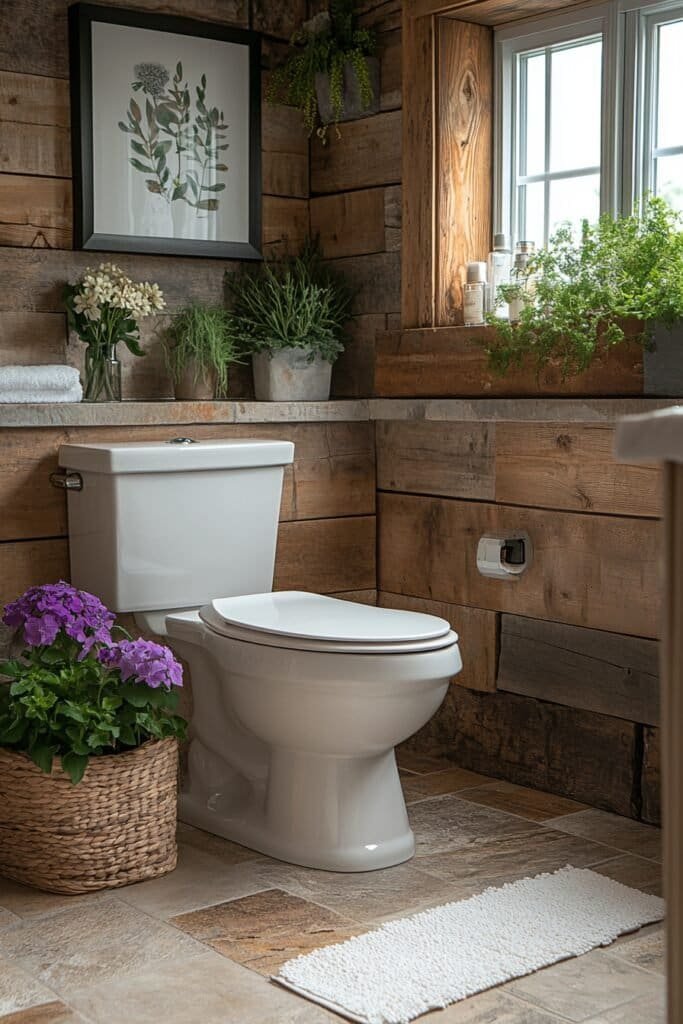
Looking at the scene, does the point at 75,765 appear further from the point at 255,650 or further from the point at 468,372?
the point at 468,372

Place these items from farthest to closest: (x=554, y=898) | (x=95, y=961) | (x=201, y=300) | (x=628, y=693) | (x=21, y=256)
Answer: (x=201, y=300), (x=21, y=256), (x=628, y=693), (x=554, y=898), (x=95, y=961)

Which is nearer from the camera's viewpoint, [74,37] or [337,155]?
[74,37]

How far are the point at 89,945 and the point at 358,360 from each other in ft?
5.60

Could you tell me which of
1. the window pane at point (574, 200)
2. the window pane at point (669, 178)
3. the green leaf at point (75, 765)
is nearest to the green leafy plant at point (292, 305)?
the window pane at point (574, 200)

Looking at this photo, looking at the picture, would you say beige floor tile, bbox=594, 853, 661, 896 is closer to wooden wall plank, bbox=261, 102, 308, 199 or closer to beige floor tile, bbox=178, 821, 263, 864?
beige floor tile, bbox=178, 821, 263, 864

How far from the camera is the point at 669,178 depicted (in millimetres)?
2641

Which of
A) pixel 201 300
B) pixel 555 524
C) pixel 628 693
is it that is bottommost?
pixel 628 693

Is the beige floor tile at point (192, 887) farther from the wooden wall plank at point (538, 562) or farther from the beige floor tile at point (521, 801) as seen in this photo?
the wooden wall plank at point (538, 562)

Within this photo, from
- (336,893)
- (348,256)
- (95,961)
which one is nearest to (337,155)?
(348,256)

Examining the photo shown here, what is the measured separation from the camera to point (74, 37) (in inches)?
112

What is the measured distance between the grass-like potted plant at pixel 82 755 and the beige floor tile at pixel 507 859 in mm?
540

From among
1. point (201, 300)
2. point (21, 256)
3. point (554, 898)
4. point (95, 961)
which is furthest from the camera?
point (201, 300)

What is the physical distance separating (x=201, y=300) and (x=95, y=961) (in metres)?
1.72

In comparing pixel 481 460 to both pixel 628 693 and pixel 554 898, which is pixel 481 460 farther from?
pixel 554 898
